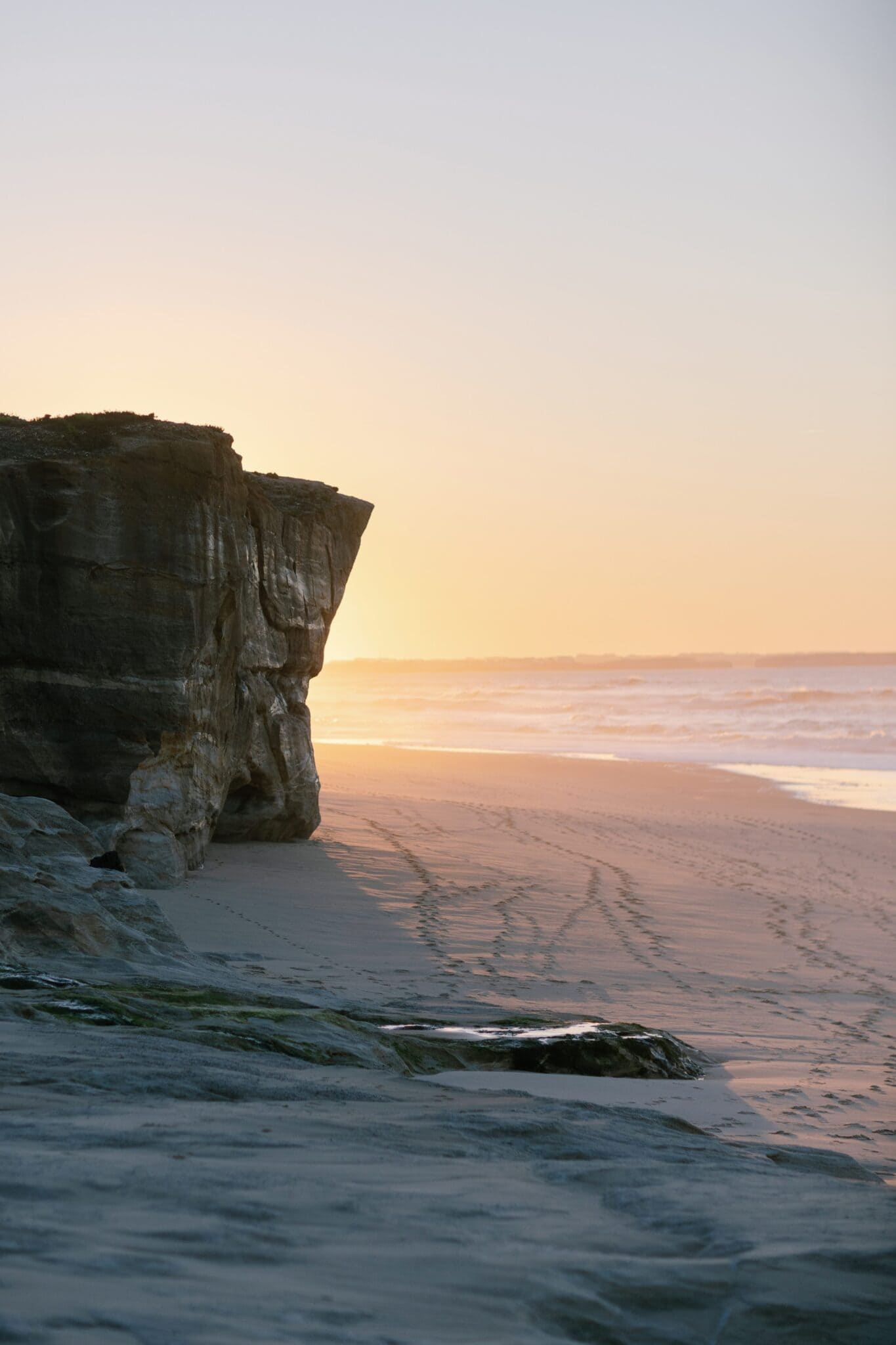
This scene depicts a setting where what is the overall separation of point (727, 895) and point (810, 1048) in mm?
5629

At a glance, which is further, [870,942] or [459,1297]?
[870,942]

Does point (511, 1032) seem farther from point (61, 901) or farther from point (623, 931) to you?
point (623, 931)

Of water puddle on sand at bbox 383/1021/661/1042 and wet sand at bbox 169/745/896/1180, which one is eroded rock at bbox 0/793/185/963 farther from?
water puddle on sand at bbox 383/1021/661/1042

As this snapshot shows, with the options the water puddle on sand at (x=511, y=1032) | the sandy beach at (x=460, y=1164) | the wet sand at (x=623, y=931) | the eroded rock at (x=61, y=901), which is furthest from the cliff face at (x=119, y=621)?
the water puddle on sand at (x=511, y=1032)

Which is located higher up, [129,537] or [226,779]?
[129,537]

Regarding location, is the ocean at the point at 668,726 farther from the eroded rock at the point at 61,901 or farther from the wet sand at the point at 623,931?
the eroded rock at the point at 61,901

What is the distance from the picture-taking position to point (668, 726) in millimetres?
42625

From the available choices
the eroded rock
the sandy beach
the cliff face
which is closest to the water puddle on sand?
the sandy beach

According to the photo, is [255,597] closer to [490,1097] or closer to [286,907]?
[286,907]

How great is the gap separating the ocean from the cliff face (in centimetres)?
1436

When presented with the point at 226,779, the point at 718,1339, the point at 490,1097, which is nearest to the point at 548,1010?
the point at 490,1097

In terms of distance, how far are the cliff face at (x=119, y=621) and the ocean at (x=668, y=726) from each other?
14.4 meters

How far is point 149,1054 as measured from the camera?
390 cm

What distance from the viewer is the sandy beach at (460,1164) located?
2104mm
